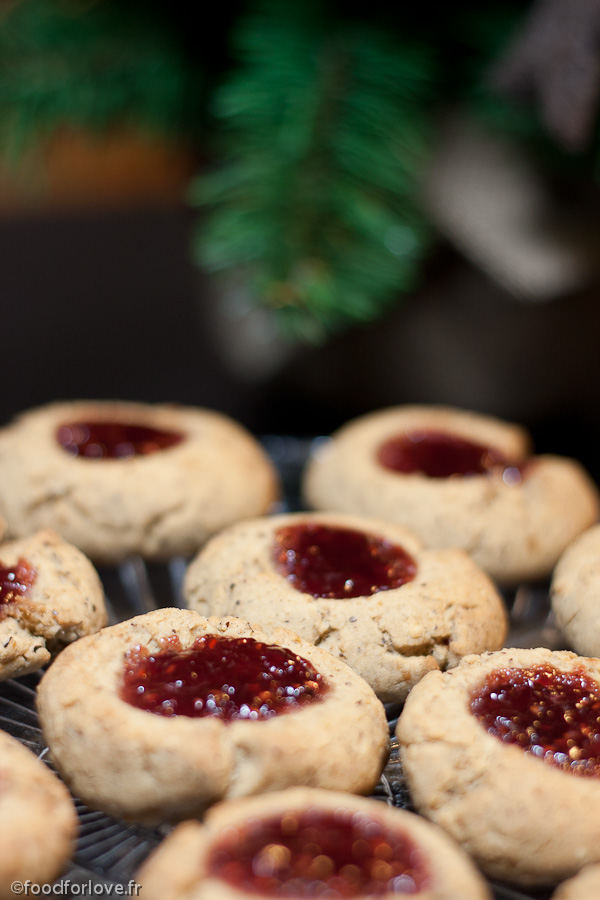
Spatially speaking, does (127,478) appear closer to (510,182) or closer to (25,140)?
(25,140)

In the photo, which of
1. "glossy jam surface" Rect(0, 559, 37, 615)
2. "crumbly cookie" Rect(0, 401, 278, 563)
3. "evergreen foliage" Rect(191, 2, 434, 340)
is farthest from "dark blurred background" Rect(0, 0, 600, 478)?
"glossy jam surface" Rect(0, 559, 37, 615)

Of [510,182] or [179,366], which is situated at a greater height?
[510,182]

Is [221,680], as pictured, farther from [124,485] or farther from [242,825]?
[124,485]

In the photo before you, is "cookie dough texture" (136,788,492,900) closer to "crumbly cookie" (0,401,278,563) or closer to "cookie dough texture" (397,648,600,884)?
"cookie dough texture" (397,648,600,884)

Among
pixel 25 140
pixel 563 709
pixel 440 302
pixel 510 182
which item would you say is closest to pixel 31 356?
pixel 25 140

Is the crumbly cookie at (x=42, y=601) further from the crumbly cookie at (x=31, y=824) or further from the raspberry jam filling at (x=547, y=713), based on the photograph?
the raspberry jam filling at (x=547, y=713)

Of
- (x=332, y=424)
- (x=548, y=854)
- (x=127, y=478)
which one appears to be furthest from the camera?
(x=332, y=424)

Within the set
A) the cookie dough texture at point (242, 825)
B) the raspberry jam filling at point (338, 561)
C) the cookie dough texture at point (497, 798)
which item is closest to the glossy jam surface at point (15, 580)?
the raspberry jam filling at point (338, 561)
